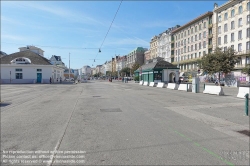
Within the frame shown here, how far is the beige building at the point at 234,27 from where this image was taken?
50312 mm

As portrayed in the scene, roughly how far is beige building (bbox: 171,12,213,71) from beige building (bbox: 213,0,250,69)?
3420 millimetres

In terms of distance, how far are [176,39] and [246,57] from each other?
38.3 meters

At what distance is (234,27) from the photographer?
54.7 metres

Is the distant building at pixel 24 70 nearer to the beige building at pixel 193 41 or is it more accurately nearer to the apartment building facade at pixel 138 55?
the beige building at pixel 193 41

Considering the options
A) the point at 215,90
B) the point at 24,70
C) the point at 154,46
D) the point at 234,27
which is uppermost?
the point at 154,46

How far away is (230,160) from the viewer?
4.13m

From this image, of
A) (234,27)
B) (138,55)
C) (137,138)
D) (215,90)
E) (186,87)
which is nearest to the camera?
(137,138)

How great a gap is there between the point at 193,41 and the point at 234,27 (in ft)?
64.1

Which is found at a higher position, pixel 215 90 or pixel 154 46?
pixel 154 46

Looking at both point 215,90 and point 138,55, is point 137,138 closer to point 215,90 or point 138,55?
point 215,90

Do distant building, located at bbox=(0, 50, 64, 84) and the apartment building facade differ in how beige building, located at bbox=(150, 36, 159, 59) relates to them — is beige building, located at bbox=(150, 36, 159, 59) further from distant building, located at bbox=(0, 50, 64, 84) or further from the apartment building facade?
distant building, located at bbox=(0, 50, 64, 84)

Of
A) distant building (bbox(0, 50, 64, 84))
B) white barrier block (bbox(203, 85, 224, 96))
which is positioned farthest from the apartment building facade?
white barrier block (bbox(203, 85, 224, 96))

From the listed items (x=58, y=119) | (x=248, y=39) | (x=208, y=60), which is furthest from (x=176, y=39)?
(x=58, y=119)

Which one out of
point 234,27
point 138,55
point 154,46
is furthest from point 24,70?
point 138,55
